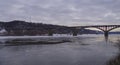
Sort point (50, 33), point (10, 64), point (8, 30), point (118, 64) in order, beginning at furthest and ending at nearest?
point (8, 30) < point (50, 33) < point (10, 64) < point (118, 64)

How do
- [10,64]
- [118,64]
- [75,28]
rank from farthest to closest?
[75,28]
[10,64]
[118,64]

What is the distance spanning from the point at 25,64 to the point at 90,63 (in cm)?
629

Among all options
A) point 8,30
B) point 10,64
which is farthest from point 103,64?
point 8,30

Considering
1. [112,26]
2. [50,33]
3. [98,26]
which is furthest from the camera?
[50,33]

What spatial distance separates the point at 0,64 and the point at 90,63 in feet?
28.4

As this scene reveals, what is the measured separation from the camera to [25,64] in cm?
1689

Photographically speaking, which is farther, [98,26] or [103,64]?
[98,26]

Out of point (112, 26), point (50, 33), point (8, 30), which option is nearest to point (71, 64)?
point (112, 26)

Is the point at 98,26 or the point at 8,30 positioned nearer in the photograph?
the point at 98,26

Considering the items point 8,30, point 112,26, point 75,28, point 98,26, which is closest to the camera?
point 112,26

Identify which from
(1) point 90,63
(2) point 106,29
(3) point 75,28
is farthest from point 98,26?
(1) point 90,63

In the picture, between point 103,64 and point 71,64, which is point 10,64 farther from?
point 103,64

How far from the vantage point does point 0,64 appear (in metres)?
16.9

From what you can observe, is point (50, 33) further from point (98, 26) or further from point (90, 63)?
point (90, 63)
